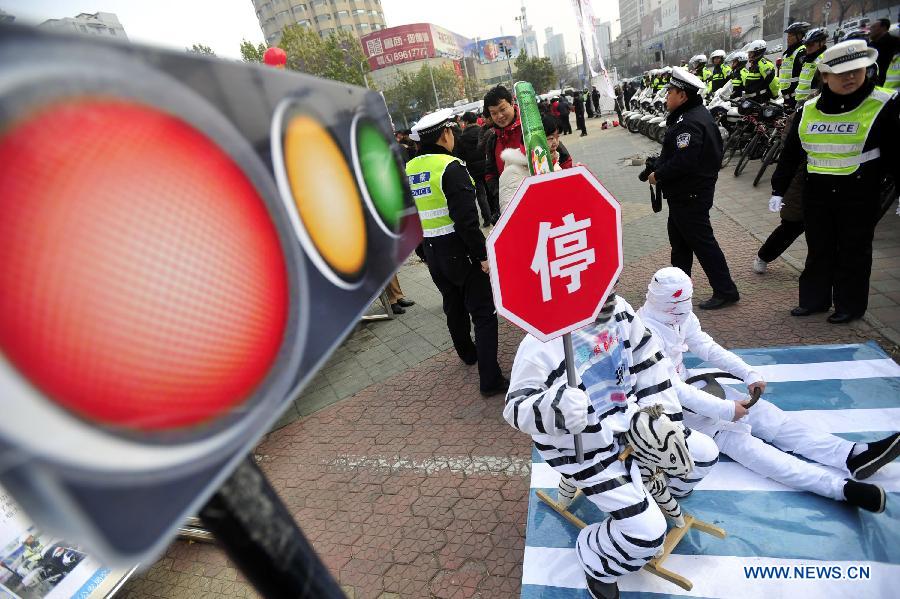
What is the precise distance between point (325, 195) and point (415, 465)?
3.01 metres

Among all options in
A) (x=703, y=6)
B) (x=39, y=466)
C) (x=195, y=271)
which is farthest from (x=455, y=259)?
(x=703, y=6)

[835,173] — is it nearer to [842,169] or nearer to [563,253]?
[842,169]

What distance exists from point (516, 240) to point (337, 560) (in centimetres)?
251

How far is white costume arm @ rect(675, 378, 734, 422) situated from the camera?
102 inches

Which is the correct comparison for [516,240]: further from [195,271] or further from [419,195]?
[419,195]

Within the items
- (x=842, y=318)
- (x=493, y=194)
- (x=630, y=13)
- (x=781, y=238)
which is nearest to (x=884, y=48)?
(x=781, y=238)

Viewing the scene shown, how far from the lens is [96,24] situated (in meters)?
0.71

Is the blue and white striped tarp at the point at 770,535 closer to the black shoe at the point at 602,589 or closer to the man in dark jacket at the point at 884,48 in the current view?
the black shoe at the point at 602,589

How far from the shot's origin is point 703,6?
6750 cm

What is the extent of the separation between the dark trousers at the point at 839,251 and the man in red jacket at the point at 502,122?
272 centimetres

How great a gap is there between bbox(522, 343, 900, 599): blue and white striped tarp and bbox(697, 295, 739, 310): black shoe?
154cm

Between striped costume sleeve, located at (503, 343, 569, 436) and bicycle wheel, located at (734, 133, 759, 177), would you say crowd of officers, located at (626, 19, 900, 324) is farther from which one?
bicycle wheel, located at (734, 133, 759, 177)

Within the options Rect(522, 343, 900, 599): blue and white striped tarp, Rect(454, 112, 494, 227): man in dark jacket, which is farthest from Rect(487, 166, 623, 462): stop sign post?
Rect(454, 112, 494, 227): man in dark jacket

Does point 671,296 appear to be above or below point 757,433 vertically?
above
